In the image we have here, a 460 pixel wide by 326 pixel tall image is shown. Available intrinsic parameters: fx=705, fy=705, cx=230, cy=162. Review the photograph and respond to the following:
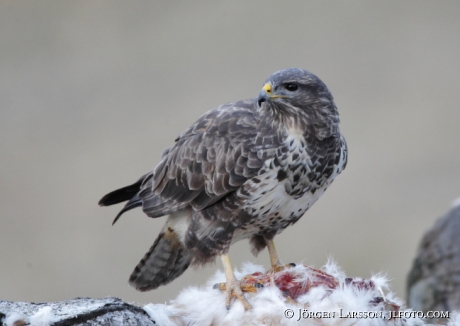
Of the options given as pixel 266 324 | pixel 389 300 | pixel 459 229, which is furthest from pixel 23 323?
pixel 459 229

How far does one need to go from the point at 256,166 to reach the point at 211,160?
31 cm

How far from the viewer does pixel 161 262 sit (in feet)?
12.6

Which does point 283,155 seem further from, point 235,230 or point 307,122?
point 235,230

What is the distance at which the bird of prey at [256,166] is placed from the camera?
10.8 feet

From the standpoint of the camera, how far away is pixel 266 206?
130 inches

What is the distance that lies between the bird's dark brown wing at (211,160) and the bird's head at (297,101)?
4.5 inches

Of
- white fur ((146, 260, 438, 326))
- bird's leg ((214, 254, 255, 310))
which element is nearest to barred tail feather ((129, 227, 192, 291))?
bird's leg ((214, 254, 255, 310))

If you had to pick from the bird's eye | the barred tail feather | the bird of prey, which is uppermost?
the bird's eye

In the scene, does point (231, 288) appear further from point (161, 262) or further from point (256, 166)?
point (161, 262)

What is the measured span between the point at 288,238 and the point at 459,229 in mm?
4744

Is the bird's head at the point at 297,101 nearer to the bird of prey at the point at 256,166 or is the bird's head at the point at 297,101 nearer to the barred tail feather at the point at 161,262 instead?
the bird of prey at the point at 256,166

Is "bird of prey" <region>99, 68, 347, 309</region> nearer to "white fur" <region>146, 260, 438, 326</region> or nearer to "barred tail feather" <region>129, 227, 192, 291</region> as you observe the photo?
"barred tail feather" <region>129, 227, 192, 291</region>

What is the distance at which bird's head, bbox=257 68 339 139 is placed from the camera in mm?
3277

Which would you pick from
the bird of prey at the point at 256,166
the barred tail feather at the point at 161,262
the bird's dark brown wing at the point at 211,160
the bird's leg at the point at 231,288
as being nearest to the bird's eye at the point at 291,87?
the bird of prey at the point at 256,166
